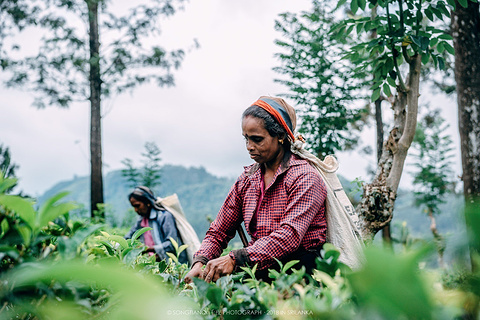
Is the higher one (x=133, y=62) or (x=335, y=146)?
(x=133, y=62)

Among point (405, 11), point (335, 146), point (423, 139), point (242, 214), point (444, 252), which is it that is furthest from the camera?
point (423, 139)

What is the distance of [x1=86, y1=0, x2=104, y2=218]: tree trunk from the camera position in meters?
8.73

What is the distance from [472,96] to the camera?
13.1 feet

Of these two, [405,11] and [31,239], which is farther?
[405,11]

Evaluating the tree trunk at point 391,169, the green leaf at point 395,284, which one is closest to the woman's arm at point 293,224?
the tree trunk at point 391,169

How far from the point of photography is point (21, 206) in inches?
24.1

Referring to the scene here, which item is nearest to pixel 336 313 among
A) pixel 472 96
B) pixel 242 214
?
pixel 242 214

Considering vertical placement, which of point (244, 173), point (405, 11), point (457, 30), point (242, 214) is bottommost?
point (242, 214)

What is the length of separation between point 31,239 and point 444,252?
0.65 meters

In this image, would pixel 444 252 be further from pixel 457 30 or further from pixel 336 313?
pixel 457 30

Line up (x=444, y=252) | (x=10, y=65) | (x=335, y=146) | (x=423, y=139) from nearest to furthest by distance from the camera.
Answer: (x=444, y=252) < (x=335, y=146) < (x=10, y=65) < (x=423, y=139)

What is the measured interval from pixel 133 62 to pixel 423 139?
7808mm

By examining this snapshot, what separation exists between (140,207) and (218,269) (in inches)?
149

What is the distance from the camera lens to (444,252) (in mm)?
546
